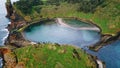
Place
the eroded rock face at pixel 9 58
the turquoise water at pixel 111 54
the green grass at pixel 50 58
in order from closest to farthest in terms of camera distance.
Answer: the green grass at pixel 50 58 < the eroded rock face at pixel 9 58 < the turquoise water at pixel 111 54

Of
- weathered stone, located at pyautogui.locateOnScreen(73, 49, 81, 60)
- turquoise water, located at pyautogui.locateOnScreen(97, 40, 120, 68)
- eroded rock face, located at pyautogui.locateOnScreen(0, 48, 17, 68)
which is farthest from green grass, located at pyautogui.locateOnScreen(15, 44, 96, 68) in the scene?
turquoise water, located at pyautogui.locateOnScreen(97, 40, 120, 68)

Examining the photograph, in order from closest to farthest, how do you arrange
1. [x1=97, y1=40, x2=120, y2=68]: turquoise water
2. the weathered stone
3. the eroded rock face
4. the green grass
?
the green grass < the eroded rock face < the weathered stone < [x1=97, y1=40, x2=120, y2=68]: turquoise water

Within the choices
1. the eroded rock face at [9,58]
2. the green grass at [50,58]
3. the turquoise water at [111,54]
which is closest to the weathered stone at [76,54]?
the green grass at [50,58]

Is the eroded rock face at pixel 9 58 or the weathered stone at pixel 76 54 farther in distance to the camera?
the weathered stone at pixel 76 54

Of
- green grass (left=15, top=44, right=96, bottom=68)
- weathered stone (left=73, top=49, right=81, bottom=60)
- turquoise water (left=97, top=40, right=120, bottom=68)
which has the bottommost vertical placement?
turquoise water (left=97, top=40, right=120, bottom=68)

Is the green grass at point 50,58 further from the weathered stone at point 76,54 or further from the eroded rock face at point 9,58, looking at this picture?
the eroded rock face at point 9,58

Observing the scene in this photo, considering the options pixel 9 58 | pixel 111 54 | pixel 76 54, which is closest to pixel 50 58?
pixel 76 54

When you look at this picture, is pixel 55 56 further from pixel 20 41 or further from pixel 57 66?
pixel 20 41

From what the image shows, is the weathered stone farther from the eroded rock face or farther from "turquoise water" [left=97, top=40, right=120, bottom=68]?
the eroded rock face
